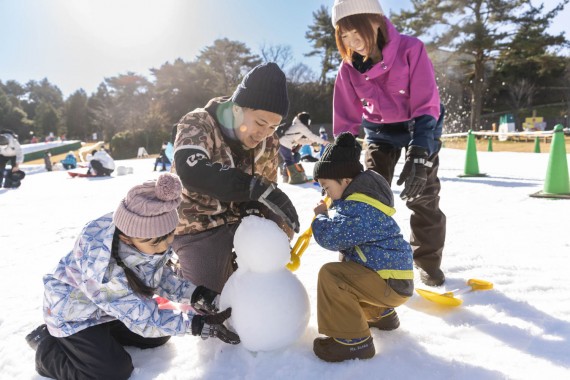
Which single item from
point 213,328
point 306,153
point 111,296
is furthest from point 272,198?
point 306,153

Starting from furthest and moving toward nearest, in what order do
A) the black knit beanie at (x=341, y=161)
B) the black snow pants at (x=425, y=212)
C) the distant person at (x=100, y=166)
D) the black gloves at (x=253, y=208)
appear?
the distant person at (x=100, y=166) < the black snow pants at (x=425, y=212) < the black gloves at (x=253, y=208) < the black knit beanie at (x=341, y=161)

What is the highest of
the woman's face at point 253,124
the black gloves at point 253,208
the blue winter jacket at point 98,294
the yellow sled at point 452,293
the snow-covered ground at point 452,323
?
the woman's face at point 253,124

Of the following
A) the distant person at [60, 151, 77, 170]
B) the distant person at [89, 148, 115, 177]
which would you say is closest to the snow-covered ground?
the distant person at [89, 148, 115, 177]

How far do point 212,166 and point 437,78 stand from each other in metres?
24.0

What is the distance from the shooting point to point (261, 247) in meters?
1.57

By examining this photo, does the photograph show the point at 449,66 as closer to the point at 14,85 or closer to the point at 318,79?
the point at 318,79

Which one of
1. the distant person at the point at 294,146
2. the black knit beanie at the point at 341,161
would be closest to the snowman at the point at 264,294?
the black knit beanie at the point at 341,161

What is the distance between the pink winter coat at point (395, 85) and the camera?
2068 millimetres

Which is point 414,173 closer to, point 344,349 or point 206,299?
point 344,349

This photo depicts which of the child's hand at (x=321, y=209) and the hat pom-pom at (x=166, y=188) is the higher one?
the hat pom-pom at (x=166, y=188)

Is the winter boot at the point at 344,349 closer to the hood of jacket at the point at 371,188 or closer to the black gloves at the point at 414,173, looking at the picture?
the hood of jacket at the point at 371,188

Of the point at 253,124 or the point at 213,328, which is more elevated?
the point at 253,124

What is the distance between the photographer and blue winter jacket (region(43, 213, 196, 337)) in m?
1.50

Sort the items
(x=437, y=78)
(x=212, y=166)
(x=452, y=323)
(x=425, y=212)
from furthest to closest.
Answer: (x=437, y=78) → (x=425, y=212) → (x=452, y=323) → (x=212, y=166)
